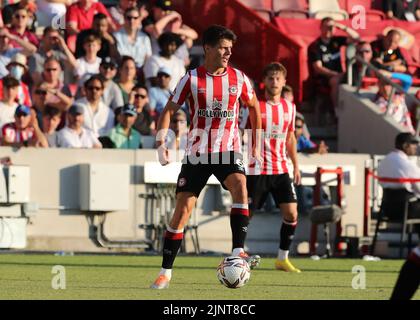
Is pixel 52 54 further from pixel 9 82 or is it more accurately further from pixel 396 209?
pixel 396 209

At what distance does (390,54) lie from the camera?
76.6ft

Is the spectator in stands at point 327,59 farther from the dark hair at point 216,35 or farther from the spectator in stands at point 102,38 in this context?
the dark hair at point 216,35

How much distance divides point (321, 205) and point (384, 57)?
414 cm

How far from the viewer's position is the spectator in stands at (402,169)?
62.6 ft

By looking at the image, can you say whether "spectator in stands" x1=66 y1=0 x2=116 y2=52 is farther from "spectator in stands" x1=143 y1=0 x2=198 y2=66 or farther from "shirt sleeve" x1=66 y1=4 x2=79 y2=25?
"spectator in stands" x1=143 y1=0 x2=198 y2=66

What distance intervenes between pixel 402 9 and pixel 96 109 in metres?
7.87

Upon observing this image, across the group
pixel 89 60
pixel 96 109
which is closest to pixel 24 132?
pixel 96 109

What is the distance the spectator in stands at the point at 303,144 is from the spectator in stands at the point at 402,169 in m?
1.22

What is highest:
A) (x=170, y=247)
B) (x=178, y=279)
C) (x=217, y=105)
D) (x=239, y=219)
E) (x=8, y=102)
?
(x=8, y=102)

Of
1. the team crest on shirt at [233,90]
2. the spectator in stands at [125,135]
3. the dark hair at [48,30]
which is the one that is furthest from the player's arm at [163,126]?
the dark hair at [48,30]

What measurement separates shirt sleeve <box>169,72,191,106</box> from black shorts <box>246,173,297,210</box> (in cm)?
376

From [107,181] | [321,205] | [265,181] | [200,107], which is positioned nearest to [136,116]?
[107,181]

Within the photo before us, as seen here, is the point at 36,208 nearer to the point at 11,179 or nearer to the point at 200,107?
the point at 11,179

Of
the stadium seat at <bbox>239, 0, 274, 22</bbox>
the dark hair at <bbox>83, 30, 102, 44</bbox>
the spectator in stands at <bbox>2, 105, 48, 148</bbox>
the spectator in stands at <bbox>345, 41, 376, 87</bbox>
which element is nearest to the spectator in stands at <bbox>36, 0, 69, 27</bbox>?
the dark hair at <bbox>83, 30, 102, 44</bbox>
